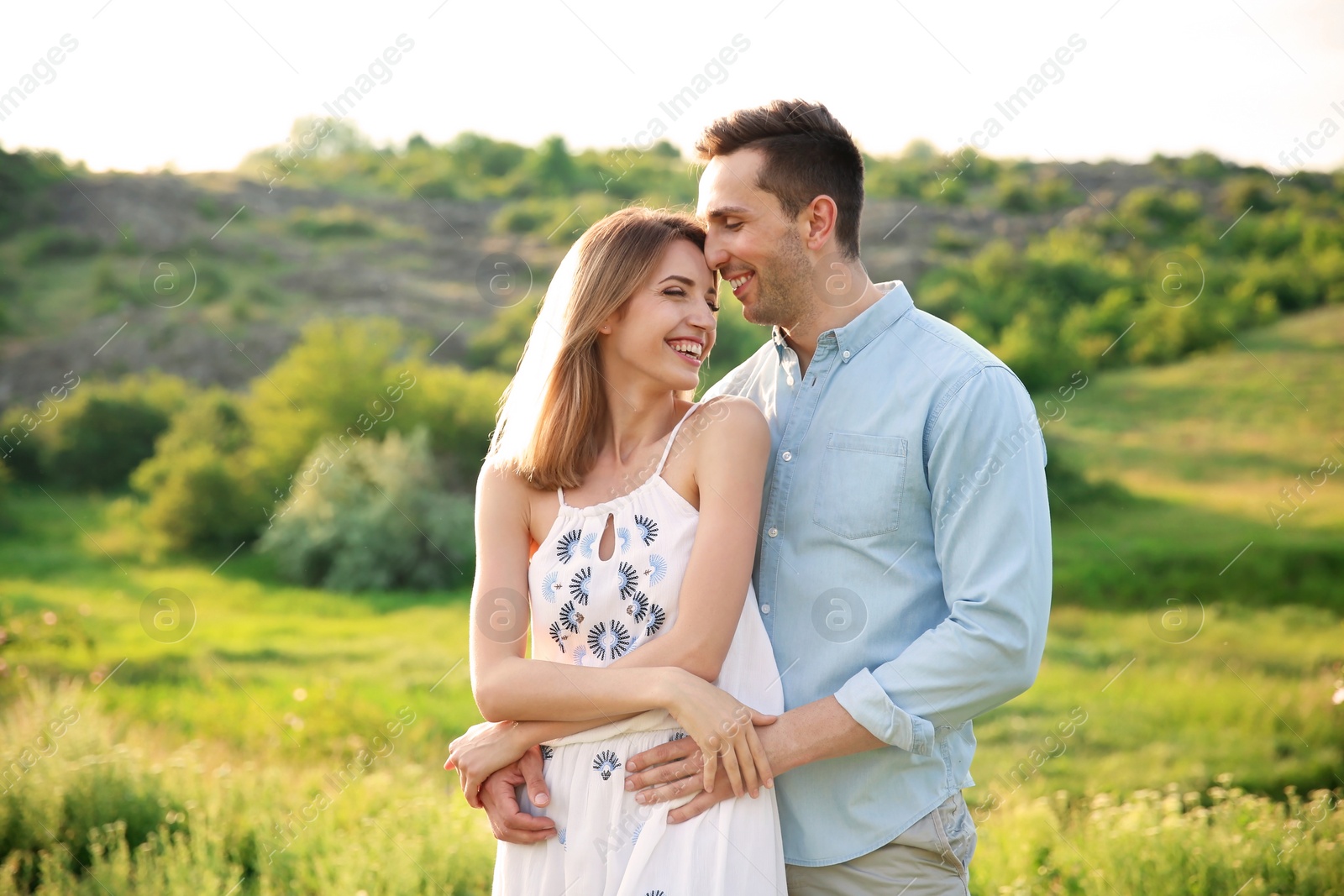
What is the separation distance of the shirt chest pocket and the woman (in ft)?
0.65

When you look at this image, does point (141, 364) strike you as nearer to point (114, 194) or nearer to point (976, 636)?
point (114, 194)

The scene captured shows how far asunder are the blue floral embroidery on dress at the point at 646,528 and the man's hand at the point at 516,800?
576mm

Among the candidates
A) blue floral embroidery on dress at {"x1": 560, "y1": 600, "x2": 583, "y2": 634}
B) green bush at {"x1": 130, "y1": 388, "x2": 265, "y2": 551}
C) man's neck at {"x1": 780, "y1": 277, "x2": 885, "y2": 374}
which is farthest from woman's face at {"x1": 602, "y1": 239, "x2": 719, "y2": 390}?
green bush at {"x1": 130, "y1": 388, "x2": 265, "y2": 551}

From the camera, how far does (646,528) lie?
2482 millimetres

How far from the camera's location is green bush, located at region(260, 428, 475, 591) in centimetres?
1529

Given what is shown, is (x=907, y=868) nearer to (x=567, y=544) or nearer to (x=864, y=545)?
(x=864, y=545)

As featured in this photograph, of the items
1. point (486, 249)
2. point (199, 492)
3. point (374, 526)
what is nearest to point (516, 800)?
point (374, 526)

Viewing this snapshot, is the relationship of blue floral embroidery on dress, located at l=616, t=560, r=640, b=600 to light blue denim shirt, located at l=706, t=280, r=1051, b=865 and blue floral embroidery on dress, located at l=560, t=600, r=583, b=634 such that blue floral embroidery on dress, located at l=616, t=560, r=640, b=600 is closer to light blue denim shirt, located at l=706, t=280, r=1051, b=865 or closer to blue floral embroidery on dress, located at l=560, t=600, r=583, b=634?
blue floral embroidery on dress, located at l=560, t=600, r=583, b=634

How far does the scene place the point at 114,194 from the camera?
85.9 feet

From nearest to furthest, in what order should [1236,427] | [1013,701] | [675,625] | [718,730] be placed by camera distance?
[718,730] → [675,625] → [1013,701] → [1236,427]

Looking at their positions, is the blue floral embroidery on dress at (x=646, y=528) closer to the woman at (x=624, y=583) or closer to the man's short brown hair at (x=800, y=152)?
the woman at (x=624, y=583)

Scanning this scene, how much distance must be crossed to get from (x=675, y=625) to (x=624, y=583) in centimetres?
18

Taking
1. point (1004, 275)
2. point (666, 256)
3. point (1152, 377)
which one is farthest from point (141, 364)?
point (666, 256)

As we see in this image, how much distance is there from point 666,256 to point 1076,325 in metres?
19.6
